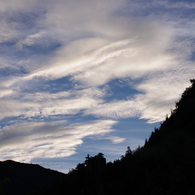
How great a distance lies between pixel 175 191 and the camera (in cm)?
2177

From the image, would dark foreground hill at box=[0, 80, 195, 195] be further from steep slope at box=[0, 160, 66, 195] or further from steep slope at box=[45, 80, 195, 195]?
steep slope at box=[0, 160, 66, 195]

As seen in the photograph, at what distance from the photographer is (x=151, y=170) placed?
2645 centimetres

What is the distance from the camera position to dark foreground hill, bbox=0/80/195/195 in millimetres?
22219

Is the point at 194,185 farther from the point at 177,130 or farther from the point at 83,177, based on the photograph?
the point at 177,130

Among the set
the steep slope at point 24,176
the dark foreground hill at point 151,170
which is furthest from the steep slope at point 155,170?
the steep slope at point 24,176

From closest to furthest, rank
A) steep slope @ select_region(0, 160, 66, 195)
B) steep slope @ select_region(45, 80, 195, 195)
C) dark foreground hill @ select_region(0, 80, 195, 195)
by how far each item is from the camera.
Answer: dark foreground hill @ select_region(0, 80, 195, 195)
steep slope @ select_region(45, 80, 195, 195)
steep slope @ select_region(0, 160, 66, 195)

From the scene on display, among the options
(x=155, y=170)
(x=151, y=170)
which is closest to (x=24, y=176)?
(x=151, y=170)

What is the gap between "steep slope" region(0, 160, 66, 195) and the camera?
205 feet

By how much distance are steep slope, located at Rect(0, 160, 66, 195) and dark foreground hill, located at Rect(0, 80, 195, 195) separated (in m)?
30.8

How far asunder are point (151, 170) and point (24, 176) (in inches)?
2019

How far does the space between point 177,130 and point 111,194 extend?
18688 mm

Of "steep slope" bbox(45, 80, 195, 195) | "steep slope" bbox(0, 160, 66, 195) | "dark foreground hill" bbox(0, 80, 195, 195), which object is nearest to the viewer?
"dark foreground hill" bbox(0, 80, 195, 195)

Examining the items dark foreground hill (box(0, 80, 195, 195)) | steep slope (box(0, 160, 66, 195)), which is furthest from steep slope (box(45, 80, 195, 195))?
steep slope (box(0, 160, 66, 195))

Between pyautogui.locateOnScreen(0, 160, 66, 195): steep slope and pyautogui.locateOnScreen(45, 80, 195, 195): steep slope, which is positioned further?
pyautogui.locateOnScreen(0, 160, 66, 195): steep slope
